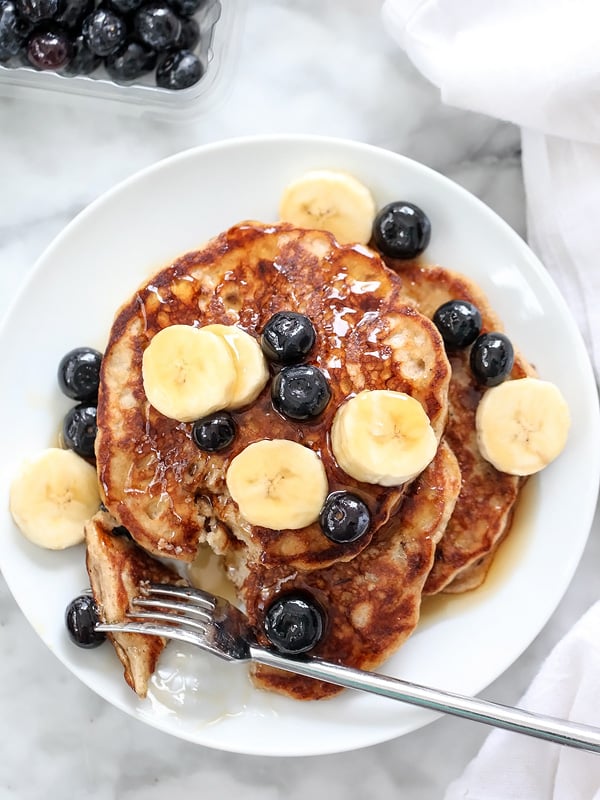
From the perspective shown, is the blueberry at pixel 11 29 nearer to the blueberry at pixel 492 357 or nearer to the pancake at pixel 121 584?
the pancake at pixel 121 584

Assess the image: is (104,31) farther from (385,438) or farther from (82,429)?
(385,438)

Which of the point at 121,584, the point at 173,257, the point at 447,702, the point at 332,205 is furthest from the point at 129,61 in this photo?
the point at 447,702

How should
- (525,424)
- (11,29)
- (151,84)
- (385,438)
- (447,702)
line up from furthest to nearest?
1. (151,84)
2. (11,29)
3. (525,424)
4. (447,702)
5. (385,438)

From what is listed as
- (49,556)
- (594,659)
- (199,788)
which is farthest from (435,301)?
(199,788)

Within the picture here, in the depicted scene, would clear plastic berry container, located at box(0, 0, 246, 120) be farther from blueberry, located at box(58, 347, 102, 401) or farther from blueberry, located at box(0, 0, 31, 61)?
blueberry, located at box(58, 347, 102, 401)

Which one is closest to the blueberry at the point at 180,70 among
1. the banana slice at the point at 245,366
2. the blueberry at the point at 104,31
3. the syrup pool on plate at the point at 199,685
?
the blueberry at the point at 104,31

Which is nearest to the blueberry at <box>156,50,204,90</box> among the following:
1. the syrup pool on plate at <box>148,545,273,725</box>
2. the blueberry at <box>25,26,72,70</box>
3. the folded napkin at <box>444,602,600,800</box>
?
the blueberry at <box>25,26,72,70</box>
